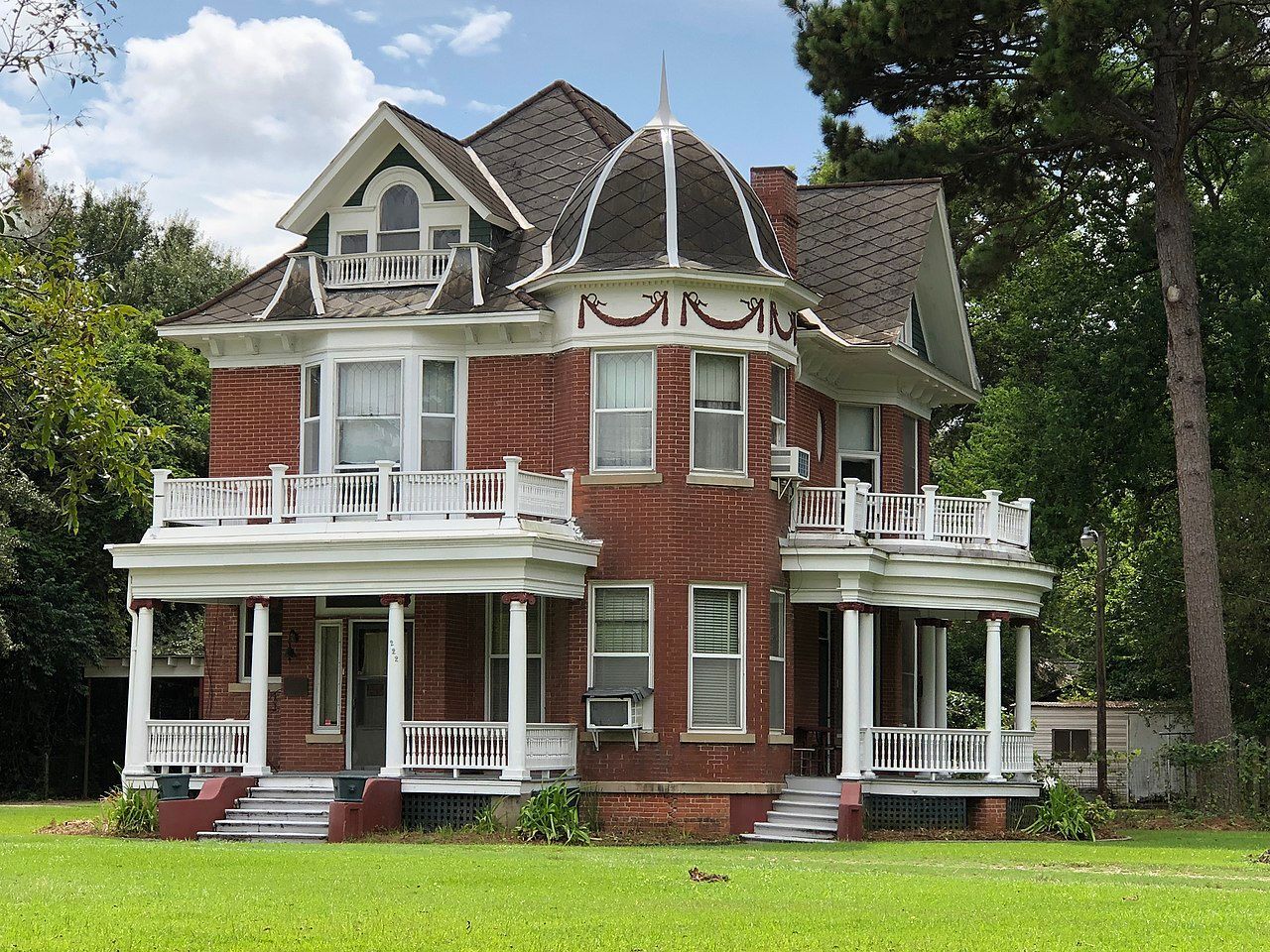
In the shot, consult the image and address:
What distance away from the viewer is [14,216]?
12430 mm

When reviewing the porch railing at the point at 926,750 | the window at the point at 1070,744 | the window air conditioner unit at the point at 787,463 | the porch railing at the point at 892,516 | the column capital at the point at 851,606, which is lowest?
the window at the point at 1070,744

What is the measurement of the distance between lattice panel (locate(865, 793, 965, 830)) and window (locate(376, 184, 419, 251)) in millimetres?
10999

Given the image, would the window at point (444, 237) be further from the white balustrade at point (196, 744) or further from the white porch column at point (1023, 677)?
the white porch column at point (1023, 677)

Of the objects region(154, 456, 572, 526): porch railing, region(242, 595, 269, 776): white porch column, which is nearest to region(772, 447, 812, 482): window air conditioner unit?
region(154, 456, 572, 526): porch railing

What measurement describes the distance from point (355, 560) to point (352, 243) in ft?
19.8

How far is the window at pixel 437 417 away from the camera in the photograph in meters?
28.3

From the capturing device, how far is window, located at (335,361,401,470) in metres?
28.3

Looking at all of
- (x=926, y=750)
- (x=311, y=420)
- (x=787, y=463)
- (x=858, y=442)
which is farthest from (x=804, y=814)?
(x=311, y=420)

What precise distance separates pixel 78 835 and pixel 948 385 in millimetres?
16273

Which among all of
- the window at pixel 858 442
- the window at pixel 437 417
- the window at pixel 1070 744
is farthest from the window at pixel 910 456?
the window at pixel 1070 744

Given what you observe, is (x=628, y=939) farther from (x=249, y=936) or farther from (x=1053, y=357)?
(x=1053, y=357)

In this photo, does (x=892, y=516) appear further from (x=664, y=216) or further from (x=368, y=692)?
(x=368, y=692)

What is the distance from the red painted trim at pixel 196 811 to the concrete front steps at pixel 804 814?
7.20m

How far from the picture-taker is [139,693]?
26734mm
